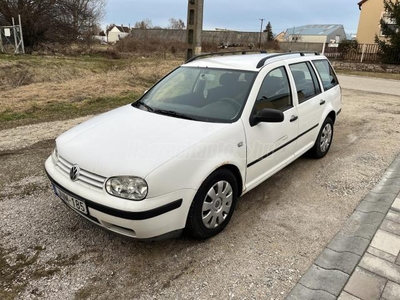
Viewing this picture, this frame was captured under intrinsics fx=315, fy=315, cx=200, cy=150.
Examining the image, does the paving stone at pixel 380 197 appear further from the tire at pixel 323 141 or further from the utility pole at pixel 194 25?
the utility pole at pixel 194 25

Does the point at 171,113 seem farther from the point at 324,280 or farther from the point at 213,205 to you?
the point at 324,280

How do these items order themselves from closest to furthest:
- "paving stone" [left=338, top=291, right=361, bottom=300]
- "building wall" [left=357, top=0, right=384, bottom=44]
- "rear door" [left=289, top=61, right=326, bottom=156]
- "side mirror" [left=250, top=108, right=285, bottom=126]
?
"paving stone" [left=338, top=291, right=361, bottom=300], "side mirror" [left=250, top=108, right=285, bottom=126], "rear door" [left=289, top=61, right=326, bottom=156], "building wall" [left=357, top=0, right=384, bottom=44]

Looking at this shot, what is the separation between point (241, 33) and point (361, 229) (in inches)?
2123

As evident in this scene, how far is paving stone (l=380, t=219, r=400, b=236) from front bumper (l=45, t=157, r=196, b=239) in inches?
78.0

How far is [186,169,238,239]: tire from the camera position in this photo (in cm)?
265

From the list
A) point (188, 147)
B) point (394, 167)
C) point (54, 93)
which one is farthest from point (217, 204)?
point (54, 93)

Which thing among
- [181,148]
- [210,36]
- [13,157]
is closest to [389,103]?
[181,148]

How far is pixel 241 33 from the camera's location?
173ft

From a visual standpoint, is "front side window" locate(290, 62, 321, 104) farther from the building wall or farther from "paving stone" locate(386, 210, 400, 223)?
the building wall

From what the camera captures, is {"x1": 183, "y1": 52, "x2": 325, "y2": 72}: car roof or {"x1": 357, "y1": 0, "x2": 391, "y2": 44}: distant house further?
{"x1": 357, "y1": 0, "x2": 391, "y2": 44}: distant house

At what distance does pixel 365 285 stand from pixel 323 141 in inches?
114

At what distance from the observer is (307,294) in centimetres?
229

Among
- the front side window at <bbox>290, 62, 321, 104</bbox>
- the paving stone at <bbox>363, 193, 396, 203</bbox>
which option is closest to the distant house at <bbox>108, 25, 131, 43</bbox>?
the front side window at <bbox>290, 62, 321, 104</bbox>

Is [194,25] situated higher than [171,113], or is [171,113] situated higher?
[194,25]
